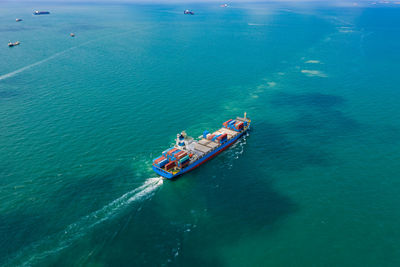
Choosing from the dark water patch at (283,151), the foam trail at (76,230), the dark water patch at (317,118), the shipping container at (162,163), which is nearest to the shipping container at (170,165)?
the shipping container at (162,163)

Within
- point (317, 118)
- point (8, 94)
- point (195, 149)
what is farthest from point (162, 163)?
point (8, 94)

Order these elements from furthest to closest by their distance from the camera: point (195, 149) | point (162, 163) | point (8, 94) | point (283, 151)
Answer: point (8, 94), point (283, 151), point (195, 149), point (162, 163)

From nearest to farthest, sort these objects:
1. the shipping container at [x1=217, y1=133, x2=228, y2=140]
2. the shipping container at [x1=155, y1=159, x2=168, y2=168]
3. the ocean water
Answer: the ocean water < the shipping container at [x1=155, y1=159, x2=168, y2=168] < the shipping container at [x1=217, y1=133, x2=228, y2=140]

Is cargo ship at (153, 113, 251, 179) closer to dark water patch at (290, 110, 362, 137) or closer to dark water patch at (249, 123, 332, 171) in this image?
dark water patch at (249, 123, 332, 171)

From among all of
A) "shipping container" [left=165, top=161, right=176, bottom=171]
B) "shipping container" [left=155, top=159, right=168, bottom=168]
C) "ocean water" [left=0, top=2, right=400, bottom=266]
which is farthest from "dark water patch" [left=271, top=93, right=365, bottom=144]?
"shipping container" [left=155, top=159, right=168, bottom=168]

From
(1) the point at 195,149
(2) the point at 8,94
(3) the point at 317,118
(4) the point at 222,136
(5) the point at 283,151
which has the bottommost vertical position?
(5) the point at 283,151

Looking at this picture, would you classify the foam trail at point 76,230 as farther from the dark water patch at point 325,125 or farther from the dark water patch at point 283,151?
the dark water patch at point 325,125

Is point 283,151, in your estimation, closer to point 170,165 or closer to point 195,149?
point 195,149
